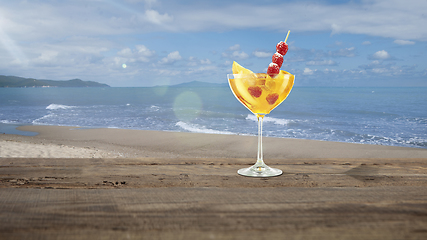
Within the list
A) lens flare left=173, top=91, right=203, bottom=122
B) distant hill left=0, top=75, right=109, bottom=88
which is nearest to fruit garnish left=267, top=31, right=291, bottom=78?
lens flare left=173, top=91, right=203, bottom=122

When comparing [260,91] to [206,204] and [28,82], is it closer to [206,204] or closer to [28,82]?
[206,204]

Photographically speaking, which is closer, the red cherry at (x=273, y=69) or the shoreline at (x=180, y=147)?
the red cherry at (x=273, y=69)

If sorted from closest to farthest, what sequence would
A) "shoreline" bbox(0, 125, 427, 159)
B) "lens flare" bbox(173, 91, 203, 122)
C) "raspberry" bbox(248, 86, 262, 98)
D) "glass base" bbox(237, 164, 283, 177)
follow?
"glass base" bbox(237, 164, 283, 177), "raspberry" bbox(248, 86, 262, 98), "shoreline" bbox(0, 125, 427, 159), "lens flare" bbox(173, 91, 203, 122)

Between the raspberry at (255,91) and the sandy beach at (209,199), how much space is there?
1.03ft

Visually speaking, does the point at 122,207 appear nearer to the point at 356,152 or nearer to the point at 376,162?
the point at 376,162

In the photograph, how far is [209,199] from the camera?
0.75m

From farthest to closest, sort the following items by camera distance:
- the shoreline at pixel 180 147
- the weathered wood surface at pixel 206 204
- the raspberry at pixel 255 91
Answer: the shoreline at pixel 180 147
the raspberry at pixel 255 91
the weathered wood surface at pixel 206 204

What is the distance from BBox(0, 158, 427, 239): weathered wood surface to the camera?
0.56 m

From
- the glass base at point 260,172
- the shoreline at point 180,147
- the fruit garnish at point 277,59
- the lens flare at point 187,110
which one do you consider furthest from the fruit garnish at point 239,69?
the lens flare at point 187,110

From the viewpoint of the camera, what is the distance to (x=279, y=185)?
99 cm

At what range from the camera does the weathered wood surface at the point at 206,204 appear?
1.82 feet

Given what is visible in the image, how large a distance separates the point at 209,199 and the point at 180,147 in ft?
33.3

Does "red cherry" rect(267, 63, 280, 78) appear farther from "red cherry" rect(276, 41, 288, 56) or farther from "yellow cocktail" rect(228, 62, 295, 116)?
"red cherry" rect(276, 41, 288, 56)

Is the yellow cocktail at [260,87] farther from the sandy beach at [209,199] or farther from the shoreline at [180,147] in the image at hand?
the shoreline at [180,147]
